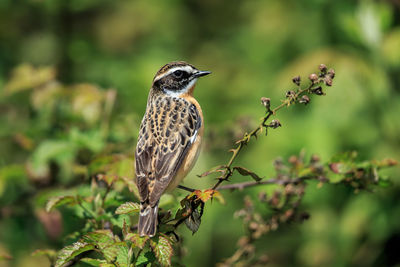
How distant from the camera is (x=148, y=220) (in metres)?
3.29

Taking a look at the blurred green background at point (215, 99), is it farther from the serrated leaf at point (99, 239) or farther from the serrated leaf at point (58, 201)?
the serrated leaf at point (99, 239)

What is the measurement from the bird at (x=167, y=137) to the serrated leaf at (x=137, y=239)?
16.0 inches

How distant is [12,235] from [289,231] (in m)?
3.72

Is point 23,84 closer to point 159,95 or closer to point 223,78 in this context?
point 159,95

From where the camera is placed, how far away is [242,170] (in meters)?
2.97

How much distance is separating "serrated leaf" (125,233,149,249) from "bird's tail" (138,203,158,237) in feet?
0.27

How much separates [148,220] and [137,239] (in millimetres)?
353

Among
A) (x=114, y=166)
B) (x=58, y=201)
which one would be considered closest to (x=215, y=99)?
(x=114, y=166)

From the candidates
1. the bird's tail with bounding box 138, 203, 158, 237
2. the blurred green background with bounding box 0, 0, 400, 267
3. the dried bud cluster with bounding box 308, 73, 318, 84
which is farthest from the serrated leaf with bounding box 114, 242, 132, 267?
the blurred green background with bounding box 0, 0, 400, 267

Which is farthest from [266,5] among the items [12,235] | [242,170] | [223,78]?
[242,170]

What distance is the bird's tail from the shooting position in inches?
122

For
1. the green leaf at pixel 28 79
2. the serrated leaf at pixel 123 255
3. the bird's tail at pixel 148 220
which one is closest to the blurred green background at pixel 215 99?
the green leaf at pixel 28 79

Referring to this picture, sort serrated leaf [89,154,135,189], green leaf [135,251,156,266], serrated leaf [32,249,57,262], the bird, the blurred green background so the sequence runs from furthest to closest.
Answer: the blurred green background, serrated leaf [89,154,135,189], the bird, serrated leaf [32,249,57,262], green leaf [135,251,156,266]

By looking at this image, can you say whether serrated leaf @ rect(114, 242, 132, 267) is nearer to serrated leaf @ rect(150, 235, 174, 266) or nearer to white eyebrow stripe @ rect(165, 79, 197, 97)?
serrated leaf @ rect(150, 235, 174, 266)
